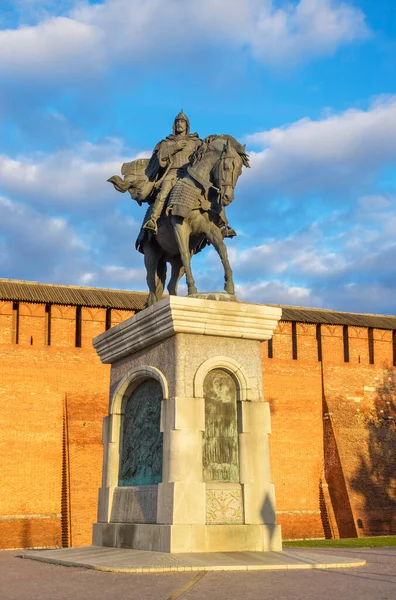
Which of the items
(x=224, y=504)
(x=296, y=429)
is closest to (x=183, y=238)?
(x=224, y=504)

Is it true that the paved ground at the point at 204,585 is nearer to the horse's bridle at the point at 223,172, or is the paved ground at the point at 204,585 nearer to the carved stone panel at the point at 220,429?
the carved stone panel at the point at 220,429

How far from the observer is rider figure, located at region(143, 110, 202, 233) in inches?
330

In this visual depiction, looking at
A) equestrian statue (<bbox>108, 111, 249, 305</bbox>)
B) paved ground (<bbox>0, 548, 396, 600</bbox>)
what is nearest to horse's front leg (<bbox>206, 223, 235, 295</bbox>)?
equestrian statue (<bbox>108, 111, 249, 305</bbox>)

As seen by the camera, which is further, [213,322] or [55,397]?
[55,397]

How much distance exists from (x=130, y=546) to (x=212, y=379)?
→ 175cm

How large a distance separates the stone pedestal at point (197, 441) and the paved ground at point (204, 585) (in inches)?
43.6

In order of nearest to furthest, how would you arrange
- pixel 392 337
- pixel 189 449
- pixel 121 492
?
pixel 189 449 → pixel 121 492 → pixel 392 337

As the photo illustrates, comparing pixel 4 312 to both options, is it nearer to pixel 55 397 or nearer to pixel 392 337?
pixel 55 397

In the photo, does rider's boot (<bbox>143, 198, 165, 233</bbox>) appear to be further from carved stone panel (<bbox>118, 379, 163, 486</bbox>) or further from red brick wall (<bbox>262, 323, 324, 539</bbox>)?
red brick wall (<bbox>262, 323, 324, 539</bbox>)

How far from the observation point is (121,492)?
25.8ft

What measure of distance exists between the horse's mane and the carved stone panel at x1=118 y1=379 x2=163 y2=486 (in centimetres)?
240

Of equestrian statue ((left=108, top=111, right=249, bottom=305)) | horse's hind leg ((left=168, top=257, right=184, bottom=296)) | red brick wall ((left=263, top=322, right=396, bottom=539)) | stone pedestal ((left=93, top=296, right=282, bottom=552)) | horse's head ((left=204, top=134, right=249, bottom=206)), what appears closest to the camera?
stone pedestal ((left=93, top=296, right=282, bottom=552))

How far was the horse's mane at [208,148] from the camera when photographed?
26.3ft

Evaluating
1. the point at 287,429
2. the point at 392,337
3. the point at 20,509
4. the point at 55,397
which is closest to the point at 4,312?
the point at 55,397
